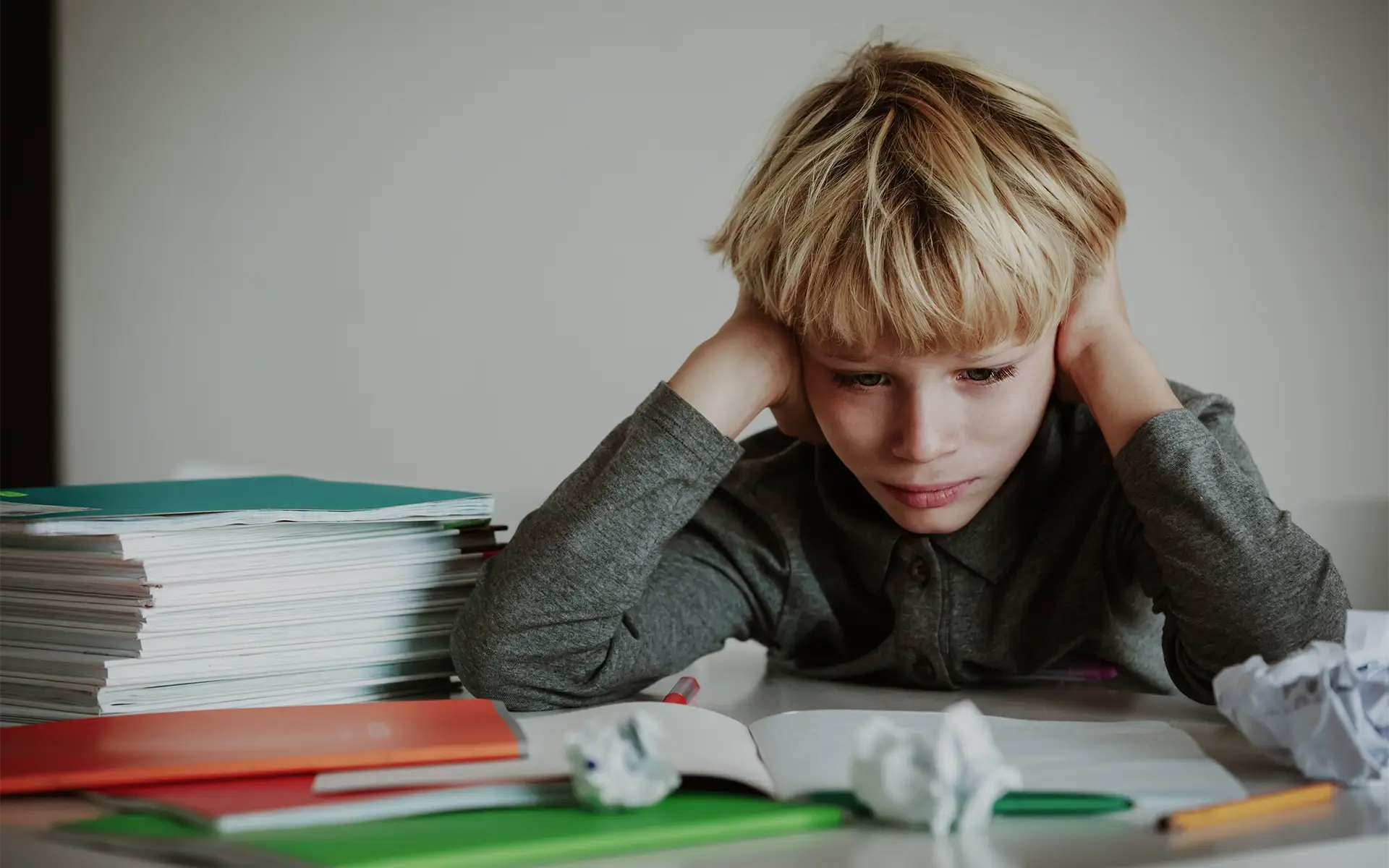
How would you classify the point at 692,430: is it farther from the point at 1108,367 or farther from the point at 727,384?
the point at 1108,367

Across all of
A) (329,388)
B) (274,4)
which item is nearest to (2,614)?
(329,388)

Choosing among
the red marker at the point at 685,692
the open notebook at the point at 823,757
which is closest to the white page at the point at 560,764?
the open notebook at the point at 823,757

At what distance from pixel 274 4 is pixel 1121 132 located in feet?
5.57

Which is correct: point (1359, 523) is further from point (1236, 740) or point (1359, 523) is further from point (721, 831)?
point (721, 831)

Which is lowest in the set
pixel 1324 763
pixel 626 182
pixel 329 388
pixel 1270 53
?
pixel 329 388

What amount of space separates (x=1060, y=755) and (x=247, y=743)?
402 millimetres

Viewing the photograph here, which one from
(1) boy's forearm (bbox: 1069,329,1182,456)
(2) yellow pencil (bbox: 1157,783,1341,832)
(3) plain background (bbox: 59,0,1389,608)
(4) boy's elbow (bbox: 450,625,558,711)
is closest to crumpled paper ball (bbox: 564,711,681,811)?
(2) yellow pencil (bbox: 1157,783,1341,832)

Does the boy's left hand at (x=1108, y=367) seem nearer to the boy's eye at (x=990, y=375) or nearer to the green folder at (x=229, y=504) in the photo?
the boy's eye at (x=990, y=375)

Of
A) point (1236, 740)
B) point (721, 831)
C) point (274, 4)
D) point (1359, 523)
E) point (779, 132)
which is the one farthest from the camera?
point (274, 4)

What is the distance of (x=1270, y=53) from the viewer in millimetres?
2580

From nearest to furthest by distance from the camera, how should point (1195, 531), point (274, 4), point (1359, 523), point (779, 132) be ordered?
point (1195, 531) < point (779, 132) < point (1359, 523) < point (274, 4)

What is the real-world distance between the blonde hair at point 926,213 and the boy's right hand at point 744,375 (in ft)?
0.08

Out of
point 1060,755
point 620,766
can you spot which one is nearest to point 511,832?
point 620,766

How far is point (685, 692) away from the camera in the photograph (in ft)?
2.88
